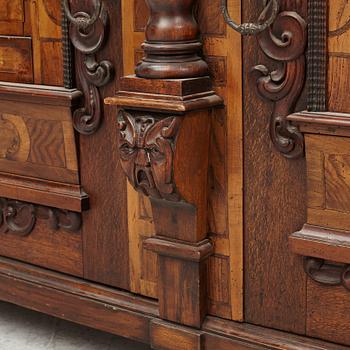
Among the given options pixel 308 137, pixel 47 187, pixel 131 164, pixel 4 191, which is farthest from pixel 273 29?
pixel 4 191

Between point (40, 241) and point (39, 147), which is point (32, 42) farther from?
point (40, 241)

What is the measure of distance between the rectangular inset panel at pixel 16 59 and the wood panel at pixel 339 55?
801 millimetres

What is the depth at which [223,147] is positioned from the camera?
1.95 m

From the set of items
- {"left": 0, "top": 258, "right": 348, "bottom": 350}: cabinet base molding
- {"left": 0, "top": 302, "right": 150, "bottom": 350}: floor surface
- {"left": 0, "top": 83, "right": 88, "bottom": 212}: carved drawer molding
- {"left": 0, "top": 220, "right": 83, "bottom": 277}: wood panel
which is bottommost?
{"left": 0, "top": 302, "right": 150, "bottom": 350}: floor surface

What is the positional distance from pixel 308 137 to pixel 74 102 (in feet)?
2.06

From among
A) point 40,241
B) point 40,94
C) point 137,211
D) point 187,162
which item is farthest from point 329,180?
point 40,241

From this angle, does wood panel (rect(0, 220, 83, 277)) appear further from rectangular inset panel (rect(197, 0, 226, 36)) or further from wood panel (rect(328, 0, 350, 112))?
wood panel (rect(328, 0, 350, 112))

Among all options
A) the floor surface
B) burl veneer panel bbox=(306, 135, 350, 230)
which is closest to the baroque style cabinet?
burl veneer panel bbox=(306, 135, 350, 230)

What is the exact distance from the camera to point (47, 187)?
230 cm

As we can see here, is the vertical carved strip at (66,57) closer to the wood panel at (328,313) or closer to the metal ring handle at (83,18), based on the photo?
the metal ring handle at (83,18)

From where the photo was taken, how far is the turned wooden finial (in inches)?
73.6

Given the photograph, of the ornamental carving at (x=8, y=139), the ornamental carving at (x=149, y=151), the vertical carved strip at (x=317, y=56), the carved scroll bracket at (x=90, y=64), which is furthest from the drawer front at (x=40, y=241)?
the vertical carved strip at (x=317, y=56)

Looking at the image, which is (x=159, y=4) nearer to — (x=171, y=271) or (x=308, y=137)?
(x=308, y=137)

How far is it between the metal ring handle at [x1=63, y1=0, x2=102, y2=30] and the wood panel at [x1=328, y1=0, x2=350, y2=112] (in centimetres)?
54
